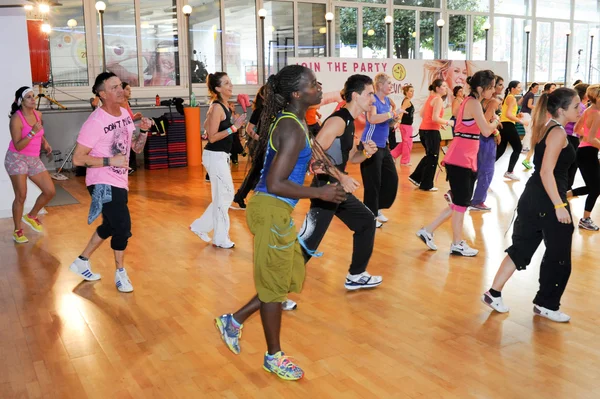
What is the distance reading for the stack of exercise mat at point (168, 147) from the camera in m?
11.8

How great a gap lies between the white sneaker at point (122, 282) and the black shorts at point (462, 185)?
280 cm

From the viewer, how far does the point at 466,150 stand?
5.22 m

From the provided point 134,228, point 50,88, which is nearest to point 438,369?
point 134,228

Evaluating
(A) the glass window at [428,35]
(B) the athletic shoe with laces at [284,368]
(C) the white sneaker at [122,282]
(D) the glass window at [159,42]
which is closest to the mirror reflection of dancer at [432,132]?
(C) the white sneaker at [122,282]

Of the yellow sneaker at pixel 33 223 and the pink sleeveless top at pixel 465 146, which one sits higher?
the pink sleeveless top at pixel 465 146

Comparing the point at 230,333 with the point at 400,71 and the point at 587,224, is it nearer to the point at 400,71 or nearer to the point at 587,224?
the point at 587,224

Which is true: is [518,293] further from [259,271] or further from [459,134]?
[259,271]

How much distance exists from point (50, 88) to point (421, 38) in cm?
1047

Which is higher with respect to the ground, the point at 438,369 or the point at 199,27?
the point at 199,27

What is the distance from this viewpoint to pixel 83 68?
42.0 feet

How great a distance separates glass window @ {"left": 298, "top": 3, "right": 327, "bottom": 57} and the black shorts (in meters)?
11.0

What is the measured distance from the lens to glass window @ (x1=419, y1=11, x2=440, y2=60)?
17641mm

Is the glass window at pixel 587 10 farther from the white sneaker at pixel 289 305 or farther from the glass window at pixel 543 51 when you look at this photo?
the white sneaker at pixel 289 305

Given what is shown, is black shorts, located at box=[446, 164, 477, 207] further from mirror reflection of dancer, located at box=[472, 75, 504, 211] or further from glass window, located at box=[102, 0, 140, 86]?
glass window, located at box=[102, 0, 140, 86]
